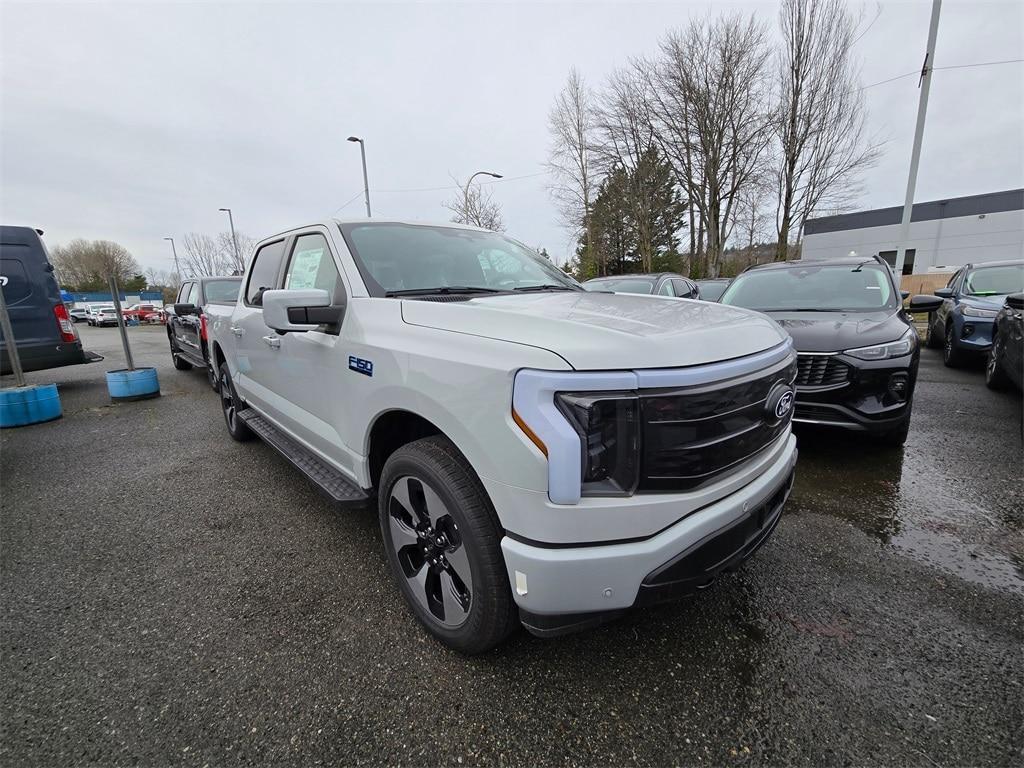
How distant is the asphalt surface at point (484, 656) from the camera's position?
154cm

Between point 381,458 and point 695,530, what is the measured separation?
1.50 metres

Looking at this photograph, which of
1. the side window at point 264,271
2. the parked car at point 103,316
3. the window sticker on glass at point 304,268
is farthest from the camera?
the parked car at point 103,316

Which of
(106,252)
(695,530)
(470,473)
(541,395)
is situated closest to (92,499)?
(470,473)

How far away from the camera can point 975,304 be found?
6930 mm

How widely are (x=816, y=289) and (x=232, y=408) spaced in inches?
240

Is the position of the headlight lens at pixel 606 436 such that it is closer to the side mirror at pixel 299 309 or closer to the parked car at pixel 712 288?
the side mirror at pixel 299 309

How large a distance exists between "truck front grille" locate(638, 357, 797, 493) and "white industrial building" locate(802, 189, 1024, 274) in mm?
41189

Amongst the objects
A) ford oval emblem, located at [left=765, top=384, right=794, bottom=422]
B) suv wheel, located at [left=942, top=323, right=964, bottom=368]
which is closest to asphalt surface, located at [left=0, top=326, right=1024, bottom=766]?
ford oval emblem, located at [left=765, top=384, right=794, bottom=422]

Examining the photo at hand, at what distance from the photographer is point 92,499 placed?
347 cm

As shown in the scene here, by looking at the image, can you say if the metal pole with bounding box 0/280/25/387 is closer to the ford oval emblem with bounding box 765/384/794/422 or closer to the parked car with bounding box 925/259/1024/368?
the ford oval emblem with bounding box 765/384/794/422

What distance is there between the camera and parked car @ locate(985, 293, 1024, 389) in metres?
4.81

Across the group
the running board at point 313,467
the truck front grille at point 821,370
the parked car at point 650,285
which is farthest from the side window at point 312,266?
the parked car at point 650,285

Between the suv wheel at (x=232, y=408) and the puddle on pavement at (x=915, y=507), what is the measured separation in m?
4.79

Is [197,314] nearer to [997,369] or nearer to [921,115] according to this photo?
[997,369]
